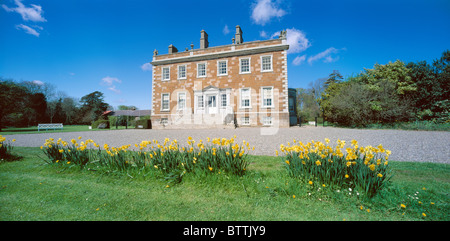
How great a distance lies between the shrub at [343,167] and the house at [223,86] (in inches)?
539

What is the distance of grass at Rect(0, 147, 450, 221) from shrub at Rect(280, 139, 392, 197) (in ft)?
0.49

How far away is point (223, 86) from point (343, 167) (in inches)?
688

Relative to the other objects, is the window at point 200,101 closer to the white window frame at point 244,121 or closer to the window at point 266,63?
the white window frame at point 244,121

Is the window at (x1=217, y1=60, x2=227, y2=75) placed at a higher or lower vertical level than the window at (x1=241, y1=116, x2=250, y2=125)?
higher

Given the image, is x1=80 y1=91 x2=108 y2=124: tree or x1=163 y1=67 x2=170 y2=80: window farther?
x1=80 y1=91 x2=108 y2=124: tree

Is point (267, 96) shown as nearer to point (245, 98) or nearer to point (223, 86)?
point (245, 98)

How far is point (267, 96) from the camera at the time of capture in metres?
18.1

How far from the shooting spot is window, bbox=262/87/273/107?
18.0 meters

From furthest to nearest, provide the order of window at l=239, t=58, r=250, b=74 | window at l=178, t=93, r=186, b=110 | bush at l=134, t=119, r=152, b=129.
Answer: window at l=178, t=93, r=186, b=110 → bush at l=134, t=119, r=152, b=129 → window at l=239, t=58, r=250, b=74

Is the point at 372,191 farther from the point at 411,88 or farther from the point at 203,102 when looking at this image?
the point at 411,88

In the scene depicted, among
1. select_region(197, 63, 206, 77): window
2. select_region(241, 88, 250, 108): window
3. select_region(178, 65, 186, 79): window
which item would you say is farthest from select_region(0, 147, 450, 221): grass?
select_region(178, 65, 186, 79): window

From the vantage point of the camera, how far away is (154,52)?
22172mm

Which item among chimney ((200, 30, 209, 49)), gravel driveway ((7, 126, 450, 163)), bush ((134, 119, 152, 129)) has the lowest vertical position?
gravel driveway ((7, 126, 450, 163))

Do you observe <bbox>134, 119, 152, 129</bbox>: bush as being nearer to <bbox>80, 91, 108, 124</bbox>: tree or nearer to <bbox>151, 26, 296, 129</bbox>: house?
<bbox>151, 26, 296, 129</bbox>: house
